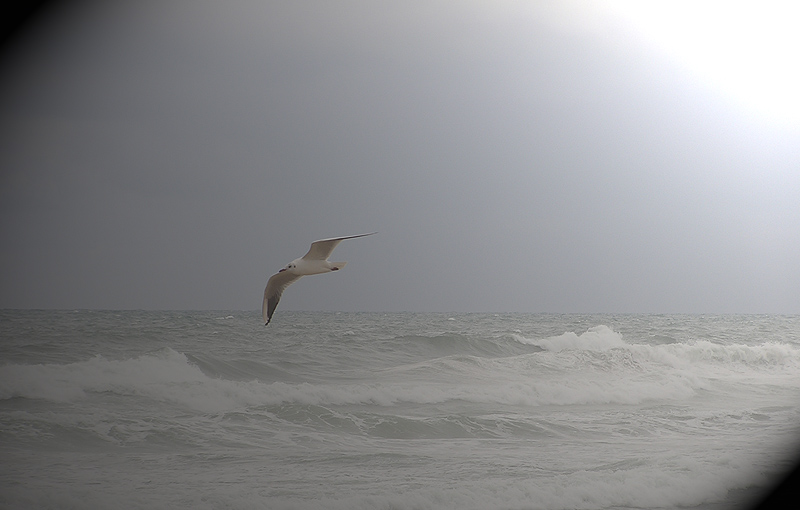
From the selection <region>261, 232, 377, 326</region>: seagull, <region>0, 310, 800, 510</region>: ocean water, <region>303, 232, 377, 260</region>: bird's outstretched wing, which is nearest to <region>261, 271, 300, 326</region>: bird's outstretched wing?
<region>261, 232, 377, 326</region>: seagull

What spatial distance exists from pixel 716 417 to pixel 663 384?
3018 millimetres

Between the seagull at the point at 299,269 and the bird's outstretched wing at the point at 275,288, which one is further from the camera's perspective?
the bird's outstretched wing at the point at 275,288

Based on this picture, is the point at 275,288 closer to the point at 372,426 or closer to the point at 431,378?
the point at 372,426

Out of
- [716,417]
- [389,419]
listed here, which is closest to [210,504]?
[389,419]

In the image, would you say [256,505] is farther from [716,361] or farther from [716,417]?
[716,361]

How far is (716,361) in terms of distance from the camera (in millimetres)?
17922

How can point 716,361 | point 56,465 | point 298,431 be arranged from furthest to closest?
1. point 716,361
2. point 298,431
3. point 56,465

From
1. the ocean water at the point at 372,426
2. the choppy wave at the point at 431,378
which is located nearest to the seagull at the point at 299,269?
the ocean water at the point at 372,426

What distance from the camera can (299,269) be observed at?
641cm

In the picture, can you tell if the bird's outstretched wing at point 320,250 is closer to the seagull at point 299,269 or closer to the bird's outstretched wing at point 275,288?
the seagull at point 299,269

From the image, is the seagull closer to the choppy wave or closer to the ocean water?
the ocean water

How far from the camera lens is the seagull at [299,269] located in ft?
20.4

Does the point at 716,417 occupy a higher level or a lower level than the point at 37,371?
lower

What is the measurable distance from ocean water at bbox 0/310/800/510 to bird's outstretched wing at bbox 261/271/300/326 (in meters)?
1.60
